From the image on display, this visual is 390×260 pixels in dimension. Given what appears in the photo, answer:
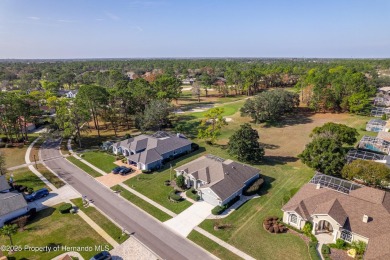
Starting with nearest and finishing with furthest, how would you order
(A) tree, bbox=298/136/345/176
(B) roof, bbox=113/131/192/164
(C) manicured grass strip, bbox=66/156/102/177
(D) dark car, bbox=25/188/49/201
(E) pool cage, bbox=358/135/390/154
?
1. (D) dark car, bbox=25/188/49/201
2. (A) tree, bbox=298/136/345/176
3. (C) manicured grass strip, bbox=66/156/102/177
4. (B) roof, bbox=113/131/192/164
5. (E) pool cage, bbox=358/135/390/154

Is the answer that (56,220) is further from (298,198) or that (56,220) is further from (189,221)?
(298,198)

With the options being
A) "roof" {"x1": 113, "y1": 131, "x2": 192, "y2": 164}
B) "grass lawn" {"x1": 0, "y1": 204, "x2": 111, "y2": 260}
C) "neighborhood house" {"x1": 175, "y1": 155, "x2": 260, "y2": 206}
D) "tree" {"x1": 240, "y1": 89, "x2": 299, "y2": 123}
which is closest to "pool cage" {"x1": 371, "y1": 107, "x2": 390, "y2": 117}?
"tree" {"x1": 240, "y1": 89, "x2": 299, "y2": 123}

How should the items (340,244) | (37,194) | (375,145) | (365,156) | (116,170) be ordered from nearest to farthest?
(340,244) < (37,194) < (365,156) < (116,170) < (375,145)

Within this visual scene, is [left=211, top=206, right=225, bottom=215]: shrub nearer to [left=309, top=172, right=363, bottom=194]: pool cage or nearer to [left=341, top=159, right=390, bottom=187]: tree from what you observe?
[left=309, top=172, right=363, bottom=194]: pool cage

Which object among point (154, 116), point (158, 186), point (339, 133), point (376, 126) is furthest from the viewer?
point (376, 126)

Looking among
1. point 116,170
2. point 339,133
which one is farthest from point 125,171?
point 339,133

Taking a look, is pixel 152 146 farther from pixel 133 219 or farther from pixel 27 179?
pixel 27 179

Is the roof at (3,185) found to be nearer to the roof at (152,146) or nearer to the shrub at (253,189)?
the roof at (152,146)

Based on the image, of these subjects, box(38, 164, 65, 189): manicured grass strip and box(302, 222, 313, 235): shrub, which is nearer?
box(302, 222, 313, 235): shrub
